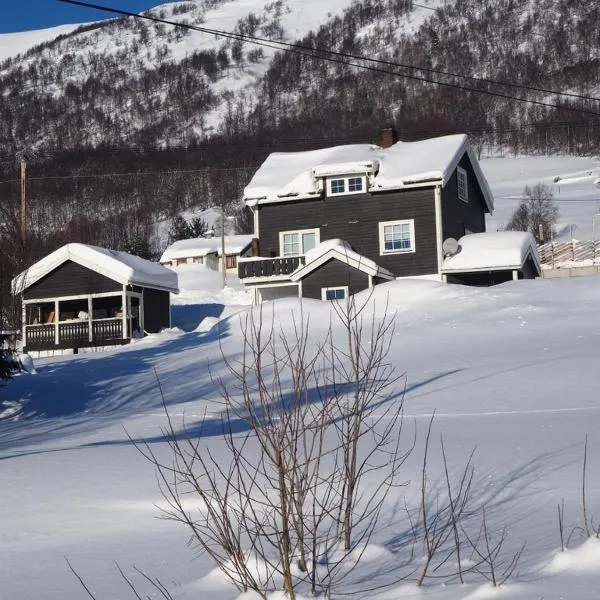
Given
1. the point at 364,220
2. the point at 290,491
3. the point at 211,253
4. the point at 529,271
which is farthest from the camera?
the point at 211,253

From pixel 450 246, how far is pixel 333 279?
13.7 feet

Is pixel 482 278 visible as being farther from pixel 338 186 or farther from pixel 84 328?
pixel 84 328

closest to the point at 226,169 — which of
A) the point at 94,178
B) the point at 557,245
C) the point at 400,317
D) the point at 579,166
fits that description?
the point at 94,178

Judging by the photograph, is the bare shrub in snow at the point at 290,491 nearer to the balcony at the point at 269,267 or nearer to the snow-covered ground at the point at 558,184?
the balcony at the point at 269,267

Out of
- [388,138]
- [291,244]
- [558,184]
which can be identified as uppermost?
[558,184]

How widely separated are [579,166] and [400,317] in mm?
94262

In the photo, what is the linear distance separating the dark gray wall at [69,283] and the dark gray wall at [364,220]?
6.17 m

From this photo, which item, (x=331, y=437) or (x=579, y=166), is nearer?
(x=331, y=437)

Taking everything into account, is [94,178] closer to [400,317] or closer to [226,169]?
[226,169]

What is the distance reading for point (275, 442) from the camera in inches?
191

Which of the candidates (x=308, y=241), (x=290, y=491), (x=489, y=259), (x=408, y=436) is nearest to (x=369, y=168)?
(x=308, y=241)

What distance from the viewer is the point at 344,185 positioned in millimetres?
32875

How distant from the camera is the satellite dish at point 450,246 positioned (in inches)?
1210

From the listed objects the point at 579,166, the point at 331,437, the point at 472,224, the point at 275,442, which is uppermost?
the point at 579,166
